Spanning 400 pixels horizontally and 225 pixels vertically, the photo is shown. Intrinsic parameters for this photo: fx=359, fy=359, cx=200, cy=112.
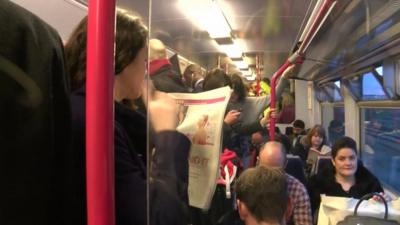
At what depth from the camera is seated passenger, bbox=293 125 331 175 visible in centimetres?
379

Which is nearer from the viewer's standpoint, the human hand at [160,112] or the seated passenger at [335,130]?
the human hand at [160,112]

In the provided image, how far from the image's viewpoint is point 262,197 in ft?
4.99

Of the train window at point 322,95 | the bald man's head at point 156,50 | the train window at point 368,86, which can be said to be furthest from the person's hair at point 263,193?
the train window at point 322,95

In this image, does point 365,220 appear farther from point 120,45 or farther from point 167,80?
point 120,45

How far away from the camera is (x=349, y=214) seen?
1628 mm

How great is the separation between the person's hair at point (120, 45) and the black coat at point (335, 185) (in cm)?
227

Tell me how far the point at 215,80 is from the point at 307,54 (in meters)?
1.40

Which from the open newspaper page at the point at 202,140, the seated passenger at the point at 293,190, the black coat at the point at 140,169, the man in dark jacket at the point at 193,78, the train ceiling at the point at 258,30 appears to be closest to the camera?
the black coat at the point at 140,169

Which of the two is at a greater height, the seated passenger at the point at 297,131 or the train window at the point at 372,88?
the train window at the point at 372,88

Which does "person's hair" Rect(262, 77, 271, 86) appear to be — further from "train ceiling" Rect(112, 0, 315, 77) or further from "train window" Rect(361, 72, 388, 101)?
"train window" Rect(361, 72, 388, 101)

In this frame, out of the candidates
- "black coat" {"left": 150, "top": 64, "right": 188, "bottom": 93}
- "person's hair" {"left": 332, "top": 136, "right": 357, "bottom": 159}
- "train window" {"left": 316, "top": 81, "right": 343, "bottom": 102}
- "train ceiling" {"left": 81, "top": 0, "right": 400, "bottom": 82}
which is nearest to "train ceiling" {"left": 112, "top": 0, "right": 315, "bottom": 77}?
"train ceiling" {"left": 81, "top": 0, "right": 400, "bottom": 82}

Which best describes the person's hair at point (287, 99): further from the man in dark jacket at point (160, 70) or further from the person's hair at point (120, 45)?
the person's hair at point (120, 45)

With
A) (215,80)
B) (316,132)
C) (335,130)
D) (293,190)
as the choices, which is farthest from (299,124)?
(215,80)

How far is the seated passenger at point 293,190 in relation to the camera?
94.1 inches
